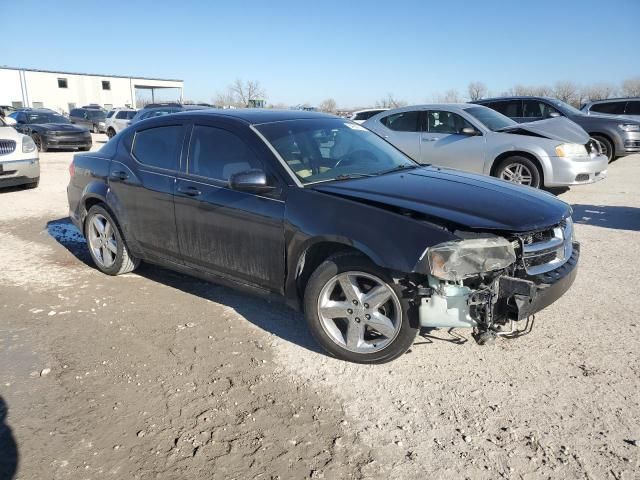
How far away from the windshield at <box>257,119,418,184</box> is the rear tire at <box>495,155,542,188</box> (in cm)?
447

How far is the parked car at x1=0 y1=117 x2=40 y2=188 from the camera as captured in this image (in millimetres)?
9320

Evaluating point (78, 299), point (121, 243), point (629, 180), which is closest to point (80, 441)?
point (78, 299)

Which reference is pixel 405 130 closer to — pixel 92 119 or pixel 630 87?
pixel 92 119

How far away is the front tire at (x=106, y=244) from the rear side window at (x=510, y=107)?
10618 millimetres

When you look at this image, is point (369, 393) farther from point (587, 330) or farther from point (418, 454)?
point (587, 330)

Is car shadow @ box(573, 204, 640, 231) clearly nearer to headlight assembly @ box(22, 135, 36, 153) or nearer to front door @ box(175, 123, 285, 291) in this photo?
front door @ box(175, 123, 285, 291)

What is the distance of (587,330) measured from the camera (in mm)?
3744

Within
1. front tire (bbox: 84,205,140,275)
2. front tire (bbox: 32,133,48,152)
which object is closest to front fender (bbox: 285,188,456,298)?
front tire (bbox: 84,205,140,275)

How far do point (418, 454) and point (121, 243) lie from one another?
144 inches

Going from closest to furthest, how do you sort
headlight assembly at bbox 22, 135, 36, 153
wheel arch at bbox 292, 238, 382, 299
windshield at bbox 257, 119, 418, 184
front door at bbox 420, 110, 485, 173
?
wheel arch at bbox 292, 238, 382, 299 < windshield at bbox 257, 119, 418, 184 < front door at bbox 420, 110, 485, 173 < headlight assembly at bbox 22, 135, 36, 153


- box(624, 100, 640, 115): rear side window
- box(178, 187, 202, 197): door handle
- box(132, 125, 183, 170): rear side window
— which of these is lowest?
box(178, 187, 202, 197): door handle

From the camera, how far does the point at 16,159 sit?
954 centimetres

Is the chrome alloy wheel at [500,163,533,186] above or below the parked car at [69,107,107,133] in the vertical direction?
below

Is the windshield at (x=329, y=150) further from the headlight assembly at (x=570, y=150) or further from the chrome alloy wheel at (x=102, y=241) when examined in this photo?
the headlight assembly at (x=570, y=150)
